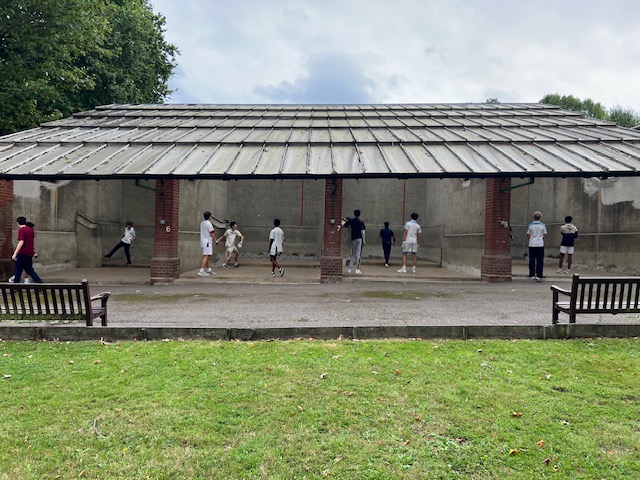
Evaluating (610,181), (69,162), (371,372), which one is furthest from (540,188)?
(69,162)

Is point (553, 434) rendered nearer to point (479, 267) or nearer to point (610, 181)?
point (479, 267)

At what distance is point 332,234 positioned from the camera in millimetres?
10562

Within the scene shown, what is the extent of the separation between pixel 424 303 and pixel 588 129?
9.81m

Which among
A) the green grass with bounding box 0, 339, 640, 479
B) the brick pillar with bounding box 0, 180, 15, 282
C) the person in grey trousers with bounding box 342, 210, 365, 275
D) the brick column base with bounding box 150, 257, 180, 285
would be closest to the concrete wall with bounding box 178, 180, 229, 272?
the brick column base with bounding box 150, 257, 180, 285

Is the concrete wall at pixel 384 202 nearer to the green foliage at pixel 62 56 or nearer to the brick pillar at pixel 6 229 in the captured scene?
the green foliage at pixel 62 56

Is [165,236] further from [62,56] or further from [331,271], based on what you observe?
[62,56]

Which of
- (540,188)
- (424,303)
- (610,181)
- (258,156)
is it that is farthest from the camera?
(540,188)

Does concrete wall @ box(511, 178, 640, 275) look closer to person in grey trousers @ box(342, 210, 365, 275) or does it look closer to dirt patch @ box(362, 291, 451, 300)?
dirt patch @ box(362, 291, 451, 300)

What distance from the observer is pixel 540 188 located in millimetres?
15875

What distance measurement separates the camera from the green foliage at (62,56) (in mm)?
11984

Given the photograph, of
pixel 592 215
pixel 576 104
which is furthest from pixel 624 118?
pixel 592 215

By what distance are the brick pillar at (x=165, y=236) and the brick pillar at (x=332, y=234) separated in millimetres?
4160

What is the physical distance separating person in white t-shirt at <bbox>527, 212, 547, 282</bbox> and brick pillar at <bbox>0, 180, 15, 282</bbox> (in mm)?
14110

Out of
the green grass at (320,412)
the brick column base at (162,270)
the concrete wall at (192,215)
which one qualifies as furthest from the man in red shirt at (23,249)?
the green grass at (320,412)
